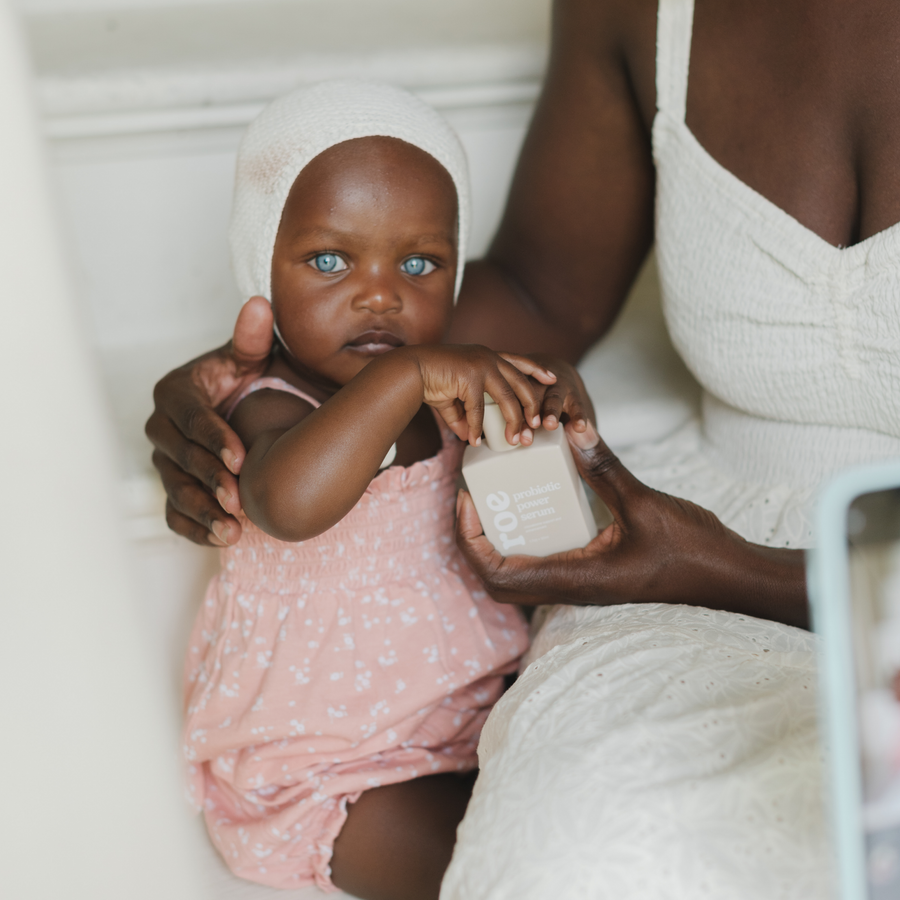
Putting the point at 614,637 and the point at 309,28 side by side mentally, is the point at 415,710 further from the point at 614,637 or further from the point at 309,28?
the point at 309,28

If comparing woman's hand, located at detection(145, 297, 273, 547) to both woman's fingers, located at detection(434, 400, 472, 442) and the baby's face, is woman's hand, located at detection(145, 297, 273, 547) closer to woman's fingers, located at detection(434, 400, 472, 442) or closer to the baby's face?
the baby's face

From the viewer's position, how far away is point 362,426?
0.76m

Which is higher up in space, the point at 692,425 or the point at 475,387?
the point at 475,387

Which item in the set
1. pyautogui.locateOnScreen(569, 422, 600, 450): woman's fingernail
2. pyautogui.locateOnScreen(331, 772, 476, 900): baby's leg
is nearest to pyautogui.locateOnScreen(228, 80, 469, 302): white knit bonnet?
pyautogui.locateOnScreen(569, 422, 600, 450): woman's fingernail

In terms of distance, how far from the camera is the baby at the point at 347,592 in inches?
34.4

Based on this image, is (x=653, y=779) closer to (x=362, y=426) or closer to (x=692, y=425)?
(x=362, y=426)

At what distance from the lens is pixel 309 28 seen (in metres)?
1.32

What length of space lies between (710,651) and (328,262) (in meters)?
0.53

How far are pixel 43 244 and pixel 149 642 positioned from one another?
0.19m

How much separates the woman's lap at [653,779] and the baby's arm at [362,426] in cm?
22

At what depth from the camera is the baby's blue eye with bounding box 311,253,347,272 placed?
92cm

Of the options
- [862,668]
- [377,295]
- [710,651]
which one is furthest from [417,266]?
[862,668]

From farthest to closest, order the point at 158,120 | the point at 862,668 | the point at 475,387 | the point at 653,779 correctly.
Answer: the point at 158,120 → the point at 475,387 → the point at 653,779 → the point at 862,668

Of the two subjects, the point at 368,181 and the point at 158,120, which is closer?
the point at 368,181
